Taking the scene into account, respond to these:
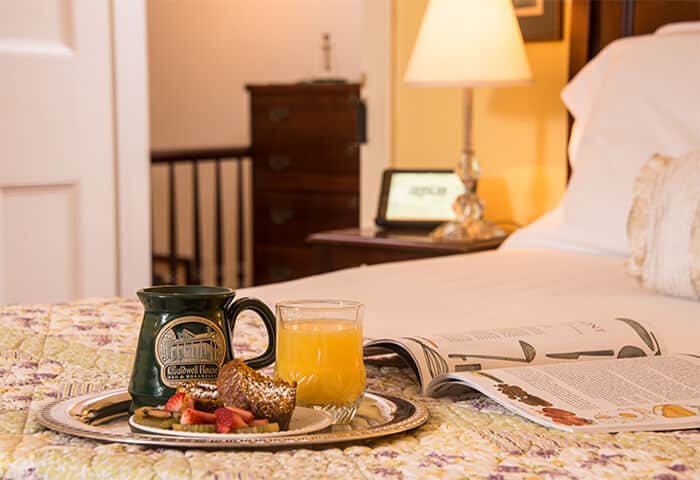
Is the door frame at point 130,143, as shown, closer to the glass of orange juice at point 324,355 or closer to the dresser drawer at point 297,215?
the dresser drawer at point 297,215

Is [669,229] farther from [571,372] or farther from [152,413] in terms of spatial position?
[152,413]

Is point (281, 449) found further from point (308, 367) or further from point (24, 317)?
point (24, 317)

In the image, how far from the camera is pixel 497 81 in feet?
8.21

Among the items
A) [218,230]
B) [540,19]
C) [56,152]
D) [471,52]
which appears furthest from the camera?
[218,230]

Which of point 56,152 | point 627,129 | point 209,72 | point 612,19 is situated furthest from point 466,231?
point 209,72

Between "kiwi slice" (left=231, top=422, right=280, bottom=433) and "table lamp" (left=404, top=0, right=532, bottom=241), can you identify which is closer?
"kiwi slice" (left=231, top=422, right=280, bottom=433)

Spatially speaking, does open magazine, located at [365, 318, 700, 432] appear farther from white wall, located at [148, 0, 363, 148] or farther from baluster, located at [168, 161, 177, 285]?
white wall, located at [148, 0, 363, 148]

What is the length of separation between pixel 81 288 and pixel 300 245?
182 cm

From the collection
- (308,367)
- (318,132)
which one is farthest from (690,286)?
(318,132)

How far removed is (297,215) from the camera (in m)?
4.25

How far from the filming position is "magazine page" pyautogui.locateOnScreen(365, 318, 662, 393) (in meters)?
1.05

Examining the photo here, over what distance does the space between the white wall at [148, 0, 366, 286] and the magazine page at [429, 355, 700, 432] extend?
4.25 meters

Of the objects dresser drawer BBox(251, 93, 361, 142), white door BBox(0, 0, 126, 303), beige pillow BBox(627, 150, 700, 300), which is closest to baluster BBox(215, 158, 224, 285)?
dresser drawer BBox(251, 93, 361, 142)

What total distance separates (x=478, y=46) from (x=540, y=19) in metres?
0.28
